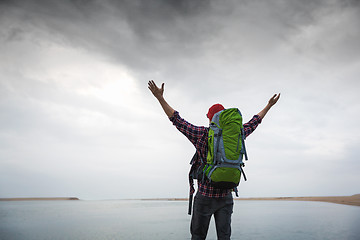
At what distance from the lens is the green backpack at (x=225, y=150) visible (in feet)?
9.48

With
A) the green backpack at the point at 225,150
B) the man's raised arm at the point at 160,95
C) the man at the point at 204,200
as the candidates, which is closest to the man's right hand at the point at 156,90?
the man's raised arm at the point at 160,95

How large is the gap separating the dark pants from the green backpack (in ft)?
0.80

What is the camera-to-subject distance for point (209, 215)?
3020 mm

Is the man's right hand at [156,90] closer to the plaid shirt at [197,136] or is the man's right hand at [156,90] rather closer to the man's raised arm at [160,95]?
the man's raised arm at [160,95]

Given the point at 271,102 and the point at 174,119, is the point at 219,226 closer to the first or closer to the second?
the point at 174,119

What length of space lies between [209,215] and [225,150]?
2.67 feet

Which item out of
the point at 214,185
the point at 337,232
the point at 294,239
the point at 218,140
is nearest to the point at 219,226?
the point at 214,185

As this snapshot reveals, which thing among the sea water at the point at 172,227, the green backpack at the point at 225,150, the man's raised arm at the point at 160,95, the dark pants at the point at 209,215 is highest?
the man's raised arm at the point at 160,95

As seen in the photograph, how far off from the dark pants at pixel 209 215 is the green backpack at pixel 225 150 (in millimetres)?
244

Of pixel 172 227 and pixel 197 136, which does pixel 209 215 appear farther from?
pixel 172 227

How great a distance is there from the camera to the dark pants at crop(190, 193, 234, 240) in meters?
3.01

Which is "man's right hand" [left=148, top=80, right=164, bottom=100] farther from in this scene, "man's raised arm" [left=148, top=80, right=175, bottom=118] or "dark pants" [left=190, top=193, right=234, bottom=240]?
"dark pants" [left=190, top=193, right=234, bottom=240]

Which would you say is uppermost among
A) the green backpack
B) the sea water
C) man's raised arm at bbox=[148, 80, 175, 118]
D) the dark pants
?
man's raised arm at bbox=[148, 80, 175, 118]

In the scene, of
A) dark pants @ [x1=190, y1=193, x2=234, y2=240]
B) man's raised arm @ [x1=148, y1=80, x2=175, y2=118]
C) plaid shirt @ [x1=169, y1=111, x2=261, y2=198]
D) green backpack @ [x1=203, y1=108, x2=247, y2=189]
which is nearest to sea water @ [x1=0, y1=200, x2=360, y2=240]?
dark pants @ [x1=190, y1=193, x2=234, y2=240]
